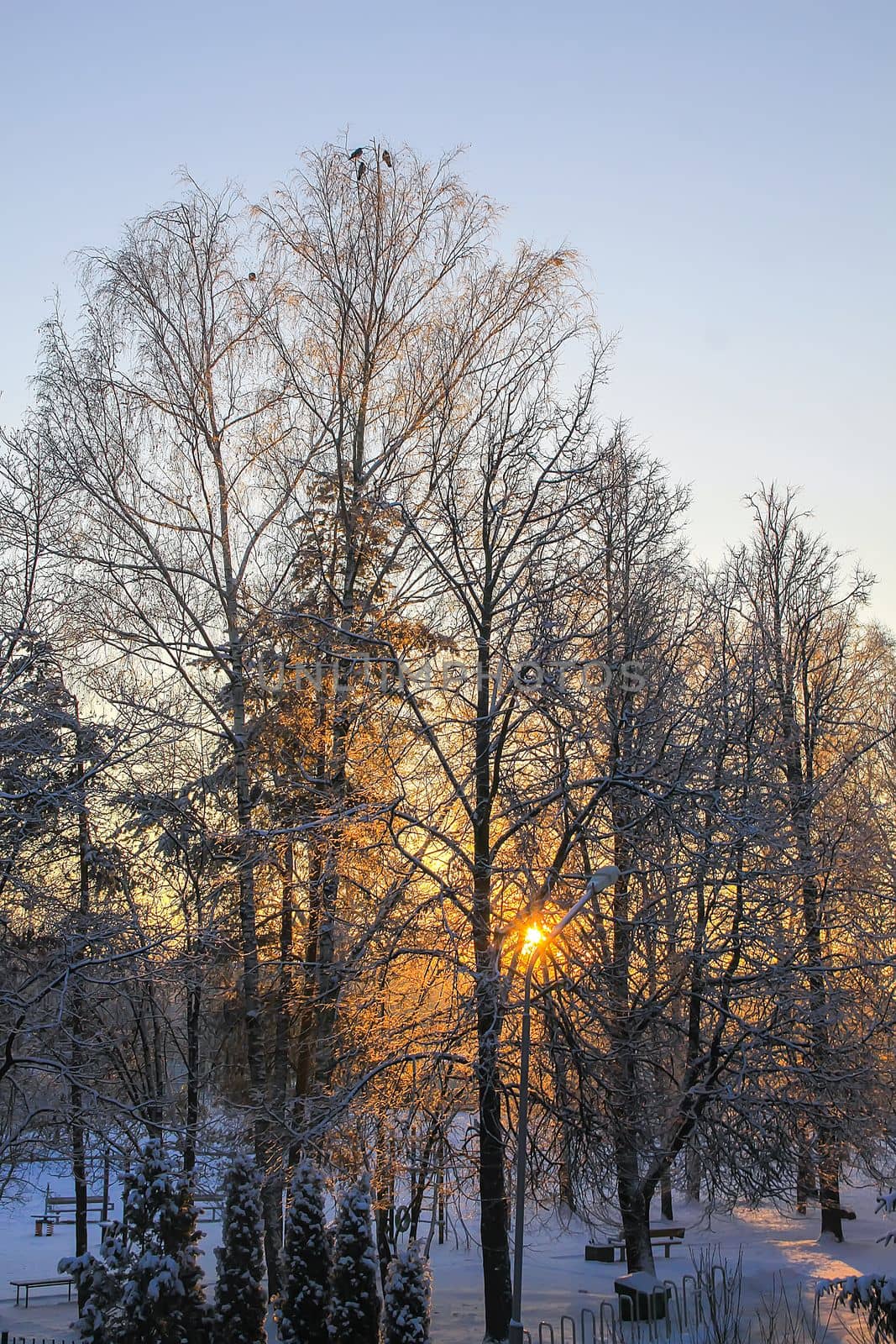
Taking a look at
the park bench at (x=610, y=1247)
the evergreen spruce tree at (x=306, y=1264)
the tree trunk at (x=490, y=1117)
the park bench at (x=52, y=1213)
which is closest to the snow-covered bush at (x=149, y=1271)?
the evergreen spruce tree at (x=306, y=1264)

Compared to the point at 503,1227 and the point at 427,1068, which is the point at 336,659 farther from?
the point at 503,1227

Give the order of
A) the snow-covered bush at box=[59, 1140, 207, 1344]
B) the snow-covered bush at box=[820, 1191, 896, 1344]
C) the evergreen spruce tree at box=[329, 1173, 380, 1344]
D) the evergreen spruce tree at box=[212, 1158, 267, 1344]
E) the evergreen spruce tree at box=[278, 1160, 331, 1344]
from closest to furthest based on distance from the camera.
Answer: the snow-covered bush at box=[820, 1191, 896, 1344] → the snow-covered bush at box=[59, 1140, 207, 1344] → the evergreen spruce tree at box=[329, 1173, 380, 1344] → the evergreen spruce tree at box=[212, 1158, 267, 1344] → the evergreen spruce tree at box=[278, 1160, 331, 1344]

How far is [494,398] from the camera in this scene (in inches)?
649

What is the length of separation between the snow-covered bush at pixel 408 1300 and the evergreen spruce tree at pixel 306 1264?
1722 mm

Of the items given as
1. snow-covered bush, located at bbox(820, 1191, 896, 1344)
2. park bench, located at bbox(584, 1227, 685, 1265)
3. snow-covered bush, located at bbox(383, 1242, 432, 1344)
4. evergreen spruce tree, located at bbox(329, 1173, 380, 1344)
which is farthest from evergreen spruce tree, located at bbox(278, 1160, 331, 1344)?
park bench, located at bbox(584, 1227, 685, 1265)

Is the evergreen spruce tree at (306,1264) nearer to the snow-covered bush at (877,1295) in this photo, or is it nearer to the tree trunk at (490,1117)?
the tree trunk at (490,1117)

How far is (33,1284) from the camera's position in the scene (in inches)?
835

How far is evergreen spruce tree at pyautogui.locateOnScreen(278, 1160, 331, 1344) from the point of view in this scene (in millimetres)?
14719

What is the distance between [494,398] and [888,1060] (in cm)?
1083

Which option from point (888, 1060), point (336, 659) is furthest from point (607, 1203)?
point (336, 659)

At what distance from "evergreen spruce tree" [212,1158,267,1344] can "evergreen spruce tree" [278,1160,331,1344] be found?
14.2 inches

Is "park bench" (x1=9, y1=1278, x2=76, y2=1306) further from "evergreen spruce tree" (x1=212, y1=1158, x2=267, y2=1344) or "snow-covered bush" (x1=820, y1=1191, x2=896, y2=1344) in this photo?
"snow-covered bush" (x1=820, y1=1191, x2=896, y2=1344)

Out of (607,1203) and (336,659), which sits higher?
(336,659)

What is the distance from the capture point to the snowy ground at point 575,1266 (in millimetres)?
16125
